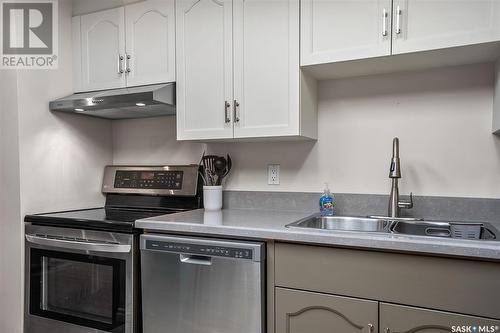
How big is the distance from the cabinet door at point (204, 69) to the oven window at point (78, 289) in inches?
32.7

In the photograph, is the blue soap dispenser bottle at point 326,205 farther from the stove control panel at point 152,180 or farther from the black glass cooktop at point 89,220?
the black glass cooktop at point 89,220

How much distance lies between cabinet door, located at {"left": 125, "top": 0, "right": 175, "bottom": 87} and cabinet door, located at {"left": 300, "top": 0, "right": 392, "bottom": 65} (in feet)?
2.60

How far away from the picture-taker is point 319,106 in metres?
2.00

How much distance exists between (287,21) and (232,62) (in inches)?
13.7

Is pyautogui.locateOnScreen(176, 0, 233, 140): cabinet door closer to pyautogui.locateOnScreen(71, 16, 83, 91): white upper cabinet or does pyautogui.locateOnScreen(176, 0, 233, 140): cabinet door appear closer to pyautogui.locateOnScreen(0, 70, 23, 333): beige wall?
pyautogui.locateOnScreen(71, 16, 83, 91): white upper cabinet

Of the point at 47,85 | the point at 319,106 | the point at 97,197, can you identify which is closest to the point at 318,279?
the point at 319,106

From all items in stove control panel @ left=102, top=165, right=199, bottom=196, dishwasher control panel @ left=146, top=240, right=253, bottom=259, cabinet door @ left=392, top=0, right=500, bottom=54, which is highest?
cabinet door @ left=392, top=0, right=500, bottom=54

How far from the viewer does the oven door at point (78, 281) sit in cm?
171

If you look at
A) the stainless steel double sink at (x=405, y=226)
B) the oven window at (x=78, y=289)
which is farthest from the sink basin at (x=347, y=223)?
the oven window at (x=78, y=289)

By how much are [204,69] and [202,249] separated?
3.21 feet

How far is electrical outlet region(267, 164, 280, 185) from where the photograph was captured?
2094mm

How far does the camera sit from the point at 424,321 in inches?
47.5

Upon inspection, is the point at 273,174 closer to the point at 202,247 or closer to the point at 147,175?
the point at 202,247

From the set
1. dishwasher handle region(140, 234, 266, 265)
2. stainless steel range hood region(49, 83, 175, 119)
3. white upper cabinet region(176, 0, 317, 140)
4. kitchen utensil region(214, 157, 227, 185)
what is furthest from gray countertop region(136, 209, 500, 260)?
stainless steel range hood region(49, 83, 175, 119)
